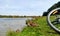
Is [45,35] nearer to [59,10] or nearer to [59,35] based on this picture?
[59,35]

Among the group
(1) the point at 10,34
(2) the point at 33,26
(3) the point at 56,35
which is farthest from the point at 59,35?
(2) the point at 33,26

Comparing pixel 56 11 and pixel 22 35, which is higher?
pixel 56 11

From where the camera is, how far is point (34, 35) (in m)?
9.63

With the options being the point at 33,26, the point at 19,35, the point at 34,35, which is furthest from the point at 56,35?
the point at 33,26

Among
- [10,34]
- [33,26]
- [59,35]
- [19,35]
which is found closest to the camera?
[59,35]

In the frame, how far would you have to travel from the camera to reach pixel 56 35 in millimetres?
9445

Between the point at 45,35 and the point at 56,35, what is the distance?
43 cm

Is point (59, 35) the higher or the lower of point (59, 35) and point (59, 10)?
the lower

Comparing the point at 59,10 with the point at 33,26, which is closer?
the point at 59,10

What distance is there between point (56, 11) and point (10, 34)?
8.89 feet

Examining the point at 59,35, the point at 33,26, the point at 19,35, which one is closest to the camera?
the point at 59,35

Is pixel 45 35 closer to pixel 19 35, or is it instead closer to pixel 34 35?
A: pixel 34 35

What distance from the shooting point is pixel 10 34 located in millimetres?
11570

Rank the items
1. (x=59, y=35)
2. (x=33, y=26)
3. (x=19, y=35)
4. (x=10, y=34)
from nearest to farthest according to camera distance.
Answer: (x=59, y=35) → (x=19, y=35) → (x=10, y=34) → (x=33, y=26)
